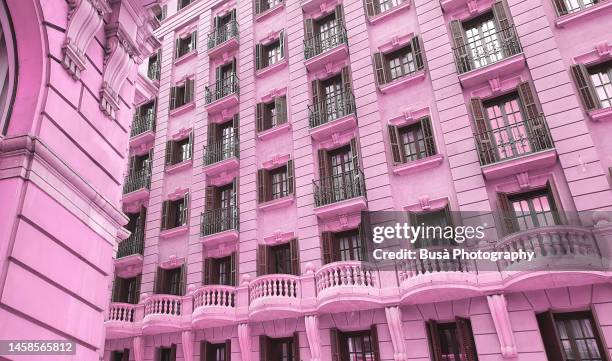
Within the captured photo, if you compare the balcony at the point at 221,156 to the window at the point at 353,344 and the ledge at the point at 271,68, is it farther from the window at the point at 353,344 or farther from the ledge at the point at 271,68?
the window at the point at 353,344

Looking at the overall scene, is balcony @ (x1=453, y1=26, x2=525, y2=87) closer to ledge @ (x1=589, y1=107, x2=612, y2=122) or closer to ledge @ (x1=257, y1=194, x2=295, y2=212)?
ledge @ (x1=589, y1=107, x2=612, y2=122)

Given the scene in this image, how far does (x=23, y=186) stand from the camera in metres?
5.46

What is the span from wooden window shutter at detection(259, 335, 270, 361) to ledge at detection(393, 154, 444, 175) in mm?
6970

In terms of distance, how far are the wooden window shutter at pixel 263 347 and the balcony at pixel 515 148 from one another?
8.66m

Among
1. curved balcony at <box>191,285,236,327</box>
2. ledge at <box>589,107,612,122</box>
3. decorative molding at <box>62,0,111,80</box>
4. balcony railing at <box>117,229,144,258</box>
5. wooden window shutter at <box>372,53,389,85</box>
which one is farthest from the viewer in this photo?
balcony railing at <box>117,229,144,258</box>

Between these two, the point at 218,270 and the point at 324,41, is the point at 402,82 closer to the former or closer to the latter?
the point at 324,41

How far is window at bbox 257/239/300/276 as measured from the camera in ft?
49.4

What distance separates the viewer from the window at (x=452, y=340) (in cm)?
1155

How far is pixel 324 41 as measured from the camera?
17.9 metres

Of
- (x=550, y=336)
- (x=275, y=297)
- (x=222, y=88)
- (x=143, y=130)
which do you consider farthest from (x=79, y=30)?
(x=143, y=130)

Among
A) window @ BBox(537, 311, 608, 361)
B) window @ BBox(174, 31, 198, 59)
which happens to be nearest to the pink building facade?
window @ BBox(537, 311, 608, 361)

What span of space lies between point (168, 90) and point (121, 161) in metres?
15.7

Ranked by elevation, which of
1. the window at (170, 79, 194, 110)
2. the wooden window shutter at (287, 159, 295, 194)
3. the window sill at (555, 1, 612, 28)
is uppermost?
the window at (170, 79, 194, 110)

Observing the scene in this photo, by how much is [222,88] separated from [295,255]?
29.9 ft
